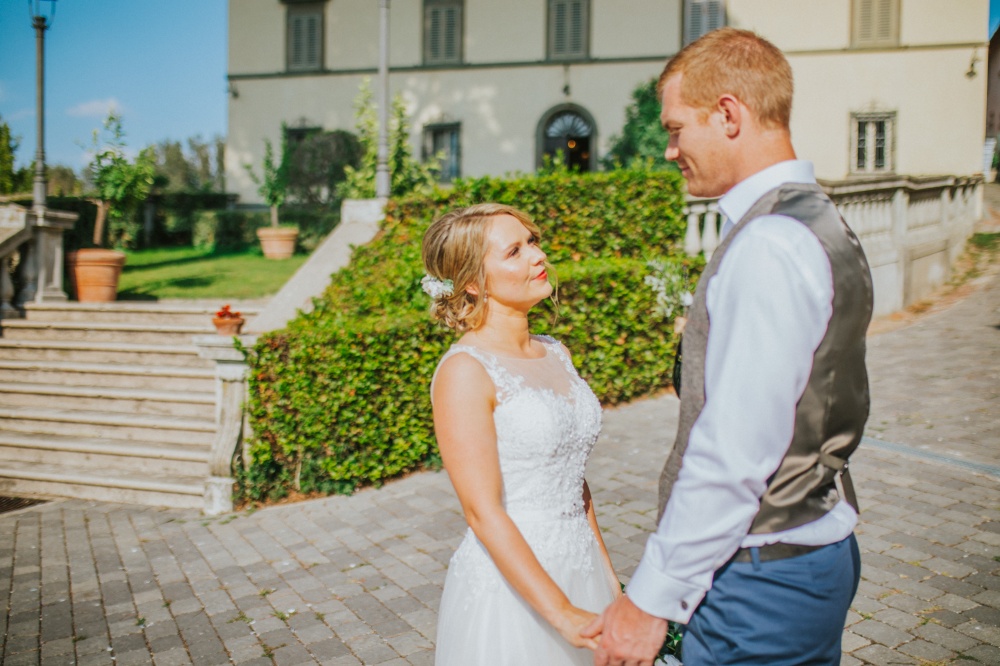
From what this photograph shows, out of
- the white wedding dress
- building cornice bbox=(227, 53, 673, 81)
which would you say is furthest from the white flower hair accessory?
building cornice bbox=(227, 53, 673, 81)

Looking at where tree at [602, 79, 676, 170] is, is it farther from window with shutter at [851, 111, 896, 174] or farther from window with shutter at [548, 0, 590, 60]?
window with shutter at [851, 111, 896, 174]

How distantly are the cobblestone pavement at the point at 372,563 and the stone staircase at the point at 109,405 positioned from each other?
0.36 metres

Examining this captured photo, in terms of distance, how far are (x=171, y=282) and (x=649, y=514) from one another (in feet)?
36.8

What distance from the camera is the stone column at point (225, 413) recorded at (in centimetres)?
641

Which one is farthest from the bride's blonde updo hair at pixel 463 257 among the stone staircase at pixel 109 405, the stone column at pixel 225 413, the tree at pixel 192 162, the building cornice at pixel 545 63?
the tree at pixel 192 162

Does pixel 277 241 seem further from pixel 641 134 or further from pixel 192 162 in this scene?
pixel 192 162

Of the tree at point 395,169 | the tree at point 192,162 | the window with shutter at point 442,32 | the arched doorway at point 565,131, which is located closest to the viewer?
the tree at point 395,169

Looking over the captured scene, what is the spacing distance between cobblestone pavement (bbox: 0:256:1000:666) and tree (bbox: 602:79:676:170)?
1316cm

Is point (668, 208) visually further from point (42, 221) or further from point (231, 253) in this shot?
point (231, 253)

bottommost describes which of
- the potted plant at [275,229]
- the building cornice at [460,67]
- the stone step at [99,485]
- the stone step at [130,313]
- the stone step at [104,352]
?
the stone step at [99,485]

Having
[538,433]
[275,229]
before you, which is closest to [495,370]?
[538,433]

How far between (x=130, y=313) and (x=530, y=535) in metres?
9.16

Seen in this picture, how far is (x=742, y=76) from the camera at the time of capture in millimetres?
1708

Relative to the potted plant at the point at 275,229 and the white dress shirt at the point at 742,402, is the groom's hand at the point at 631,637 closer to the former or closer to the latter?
the white dress shirt at the point at 742,402
